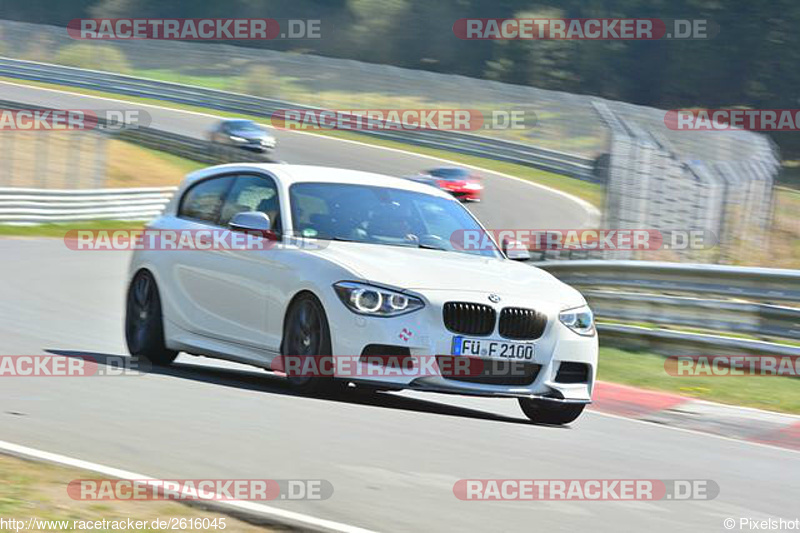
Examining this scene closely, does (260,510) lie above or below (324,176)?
below

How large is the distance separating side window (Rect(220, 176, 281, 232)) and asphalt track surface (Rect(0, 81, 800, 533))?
1.10 meters

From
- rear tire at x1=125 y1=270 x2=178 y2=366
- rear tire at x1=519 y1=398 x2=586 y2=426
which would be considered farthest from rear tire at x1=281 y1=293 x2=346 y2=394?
rear tire at x1=125 y1=270 x2=178 y2=366

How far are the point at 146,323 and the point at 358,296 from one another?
2.59 metres

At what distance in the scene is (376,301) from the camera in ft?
27.1

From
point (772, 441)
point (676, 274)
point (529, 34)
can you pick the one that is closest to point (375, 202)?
point (772, 441)

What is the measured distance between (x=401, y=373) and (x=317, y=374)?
56cm

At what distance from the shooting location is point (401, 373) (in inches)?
325

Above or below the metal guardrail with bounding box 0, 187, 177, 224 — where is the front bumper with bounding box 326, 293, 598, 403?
above

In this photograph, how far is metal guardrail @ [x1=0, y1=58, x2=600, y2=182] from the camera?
45.8 meters

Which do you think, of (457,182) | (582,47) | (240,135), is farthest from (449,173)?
(582,47)

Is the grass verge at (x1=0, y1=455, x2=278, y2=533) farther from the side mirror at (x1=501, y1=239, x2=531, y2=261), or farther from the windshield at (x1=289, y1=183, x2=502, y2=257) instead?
the side mirror at (x1=501, y1=239, x2=531, y2=261)

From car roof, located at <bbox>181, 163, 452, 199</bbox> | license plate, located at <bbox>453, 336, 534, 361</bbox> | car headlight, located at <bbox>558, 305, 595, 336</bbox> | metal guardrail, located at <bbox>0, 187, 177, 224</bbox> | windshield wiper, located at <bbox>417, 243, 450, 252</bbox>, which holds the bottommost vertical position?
metal guardrail, located at <bbox>0, 187, 177, 224</bbox>

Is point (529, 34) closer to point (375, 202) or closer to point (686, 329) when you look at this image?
point (686, 329)

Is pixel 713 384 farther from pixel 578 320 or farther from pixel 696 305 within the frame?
pixel 578 320
